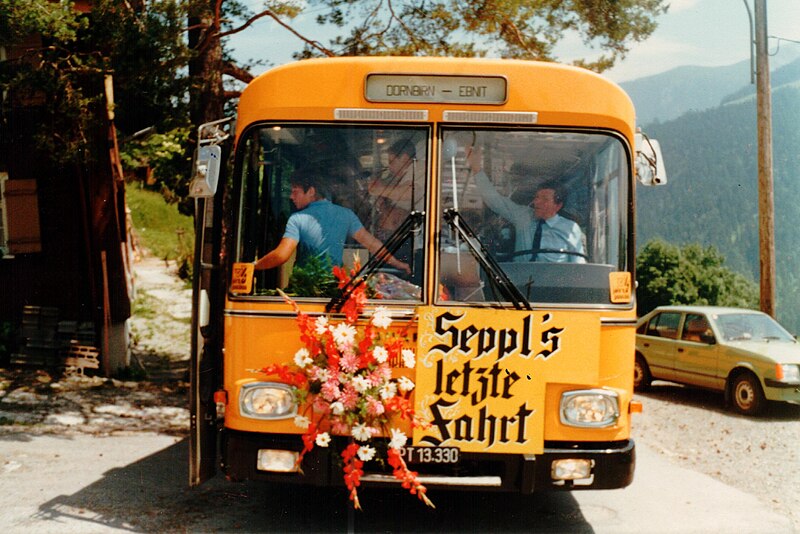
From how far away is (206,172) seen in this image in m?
5.12

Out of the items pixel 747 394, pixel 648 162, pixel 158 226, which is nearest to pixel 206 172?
pixel 648 162

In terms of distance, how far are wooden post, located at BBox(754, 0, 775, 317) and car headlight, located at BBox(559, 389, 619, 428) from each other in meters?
10.4

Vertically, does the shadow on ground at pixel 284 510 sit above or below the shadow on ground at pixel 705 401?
above

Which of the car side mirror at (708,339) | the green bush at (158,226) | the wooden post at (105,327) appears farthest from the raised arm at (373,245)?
the green bush at (158,226)

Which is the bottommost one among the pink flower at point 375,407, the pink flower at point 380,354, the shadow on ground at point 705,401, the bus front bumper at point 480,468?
the shadow on ground at point 705,401

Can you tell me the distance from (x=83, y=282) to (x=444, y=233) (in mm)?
10263

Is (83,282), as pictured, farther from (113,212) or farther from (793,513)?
(793,513)

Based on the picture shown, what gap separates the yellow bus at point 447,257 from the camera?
4922 mm

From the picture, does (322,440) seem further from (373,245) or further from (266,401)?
(373,245)

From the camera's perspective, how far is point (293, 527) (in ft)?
19.0

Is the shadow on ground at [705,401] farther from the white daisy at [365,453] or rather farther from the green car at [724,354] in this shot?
the white daisy at [365,453]

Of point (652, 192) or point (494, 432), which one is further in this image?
point (652, 192)

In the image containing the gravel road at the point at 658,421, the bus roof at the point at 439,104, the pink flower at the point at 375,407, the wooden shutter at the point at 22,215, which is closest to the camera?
the pink flower at the point at 375,407

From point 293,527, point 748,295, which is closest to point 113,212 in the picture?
point 293,527
